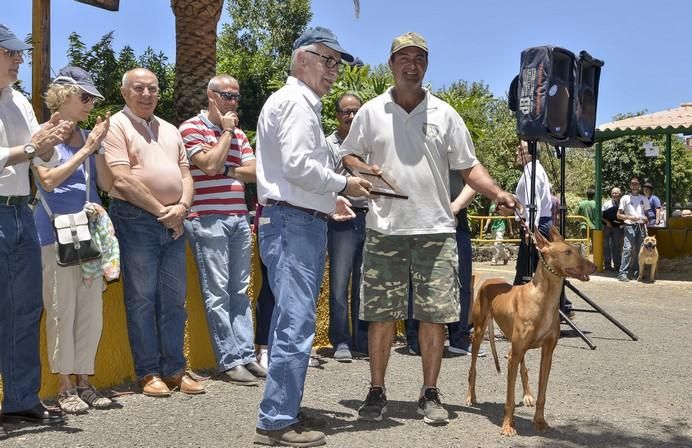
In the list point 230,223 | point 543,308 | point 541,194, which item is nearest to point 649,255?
point 541,194

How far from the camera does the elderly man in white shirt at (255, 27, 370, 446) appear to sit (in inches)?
160

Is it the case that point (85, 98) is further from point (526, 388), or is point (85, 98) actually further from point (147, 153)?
point (526, 388)

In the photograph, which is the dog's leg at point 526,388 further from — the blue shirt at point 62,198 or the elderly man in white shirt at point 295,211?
the blue shirt at point 62,198

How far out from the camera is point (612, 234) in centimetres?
1733

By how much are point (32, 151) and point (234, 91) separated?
1891 millimetres

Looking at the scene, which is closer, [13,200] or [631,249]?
[13,200]

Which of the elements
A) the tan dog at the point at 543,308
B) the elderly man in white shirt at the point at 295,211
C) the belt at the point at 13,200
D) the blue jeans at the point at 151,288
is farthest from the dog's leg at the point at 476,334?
the belt at the point at 13,200

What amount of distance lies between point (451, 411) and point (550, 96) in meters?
3.78

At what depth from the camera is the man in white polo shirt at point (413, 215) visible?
4.73 metres

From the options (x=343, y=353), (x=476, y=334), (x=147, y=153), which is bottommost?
(x=343, y=353)

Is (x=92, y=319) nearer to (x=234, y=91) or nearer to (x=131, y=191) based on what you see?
(x=131, y=191)

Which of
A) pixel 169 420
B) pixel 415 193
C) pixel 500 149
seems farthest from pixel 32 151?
pixel 500 149

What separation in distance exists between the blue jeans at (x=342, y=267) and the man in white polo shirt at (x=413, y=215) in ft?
5.57

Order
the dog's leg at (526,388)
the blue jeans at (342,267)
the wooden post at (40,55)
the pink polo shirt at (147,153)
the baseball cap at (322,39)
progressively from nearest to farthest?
the baseball cap at (322,39), the pink polo shirt at (147,153), the dog's leg at (526,388), the wooden post at (40,55), the blue jeans at (342,267)
